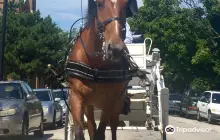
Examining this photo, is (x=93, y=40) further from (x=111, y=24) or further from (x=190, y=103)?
(x=190, y=103)

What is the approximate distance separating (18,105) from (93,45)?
26.3ft

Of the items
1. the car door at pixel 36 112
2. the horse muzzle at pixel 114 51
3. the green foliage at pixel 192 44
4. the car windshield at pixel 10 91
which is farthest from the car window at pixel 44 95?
the horse muzzle at pixel 114 51

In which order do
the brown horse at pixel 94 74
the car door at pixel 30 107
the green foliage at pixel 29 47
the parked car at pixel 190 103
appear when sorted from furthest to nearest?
the green foliage at pixel 29 47, the parked car at pixel 190 103, the car door at pixel 30 107, the brown horse at pixel 94 74

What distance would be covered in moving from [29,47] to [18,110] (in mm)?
19478

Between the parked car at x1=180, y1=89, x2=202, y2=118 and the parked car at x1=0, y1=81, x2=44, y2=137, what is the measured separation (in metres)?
17.2

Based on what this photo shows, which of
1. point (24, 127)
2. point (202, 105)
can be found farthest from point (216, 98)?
point (24, 127)

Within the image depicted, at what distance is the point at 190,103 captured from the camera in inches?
1280

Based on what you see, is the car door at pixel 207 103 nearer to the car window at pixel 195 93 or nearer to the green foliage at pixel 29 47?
the car window at pixel 195 93

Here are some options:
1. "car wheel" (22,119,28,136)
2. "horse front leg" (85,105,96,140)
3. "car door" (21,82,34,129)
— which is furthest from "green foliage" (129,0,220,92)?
"horse front leg" (85,105,96,140)

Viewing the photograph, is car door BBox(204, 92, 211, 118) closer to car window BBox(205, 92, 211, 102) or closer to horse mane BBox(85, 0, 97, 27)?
car window BBox(205, 92, 211, 102)

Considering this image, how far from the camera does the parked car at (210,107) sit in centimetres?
2637

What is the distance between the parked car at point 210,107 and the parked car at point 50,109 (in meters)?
8.54

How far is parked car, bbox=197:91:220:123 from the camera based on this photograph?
26.4 metres

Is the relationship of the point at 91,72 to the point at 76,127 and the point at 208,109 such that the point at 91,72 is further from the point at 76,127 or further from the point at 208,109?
the point at 208,109
